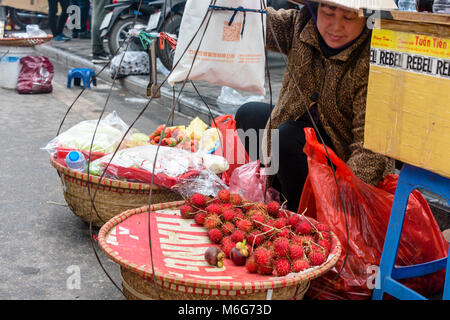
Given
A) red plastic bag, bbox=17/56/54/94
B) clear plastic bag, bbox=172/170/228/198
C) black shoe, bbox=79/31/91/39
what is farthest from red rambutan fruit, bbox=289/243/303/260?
black shoe, bbox=79/31/91/39

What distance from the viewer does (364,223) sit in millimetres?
1828

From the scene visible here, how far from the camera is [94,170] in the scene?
2193mm

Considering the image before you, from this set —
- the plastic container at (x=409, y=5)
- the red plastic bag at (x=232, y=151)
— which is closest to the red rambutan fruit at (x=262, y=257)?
the red plastic bag at (x=232, y=151)

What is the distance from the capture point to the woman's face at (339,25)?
1875 mm

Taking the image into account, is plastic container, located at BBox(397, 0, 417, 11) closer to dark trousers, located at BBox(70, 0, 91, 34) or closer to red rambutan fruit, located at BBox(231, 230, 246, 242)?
red rambutan fruit, located at BBox(231, 230, 246, 242)

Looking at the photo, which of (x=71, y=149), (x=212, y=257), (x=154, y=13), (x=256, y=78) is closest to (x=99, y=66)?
(x=154, y=13)

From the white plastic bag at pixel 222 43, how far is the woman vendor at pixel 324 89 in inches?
4.1

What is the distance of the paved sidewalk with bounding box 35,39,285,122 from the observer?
14.6ft

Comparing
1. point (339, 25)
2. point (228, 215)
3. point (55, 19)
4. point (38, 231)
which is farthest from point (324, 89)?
point (55, 19)

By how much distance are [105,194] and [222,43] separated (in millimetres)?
742

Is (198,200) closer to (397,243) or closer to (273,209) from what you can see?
(273,209)

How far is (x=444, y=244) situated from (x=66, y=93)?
424cm

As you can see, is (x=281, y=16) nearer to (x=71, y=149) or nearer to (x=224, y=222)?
(x=224, y=222)

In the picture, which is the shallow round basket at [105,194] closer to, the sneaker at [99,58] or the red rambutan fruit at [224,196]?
the red rambutan fruit at [224,196]
